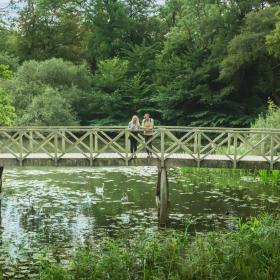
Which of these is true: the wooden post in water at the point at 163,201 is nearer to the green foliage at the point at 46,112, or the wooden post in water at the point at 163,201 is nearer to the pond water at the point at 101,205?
the pond water at the point at 101,205

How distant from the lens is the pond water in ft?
46.6

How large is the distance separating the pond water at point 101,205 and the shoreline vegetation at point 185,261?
5.26ft

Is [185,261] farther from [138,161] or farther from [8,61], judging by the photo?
[8,61]

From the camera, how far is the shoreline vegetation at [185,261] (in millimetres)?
10438

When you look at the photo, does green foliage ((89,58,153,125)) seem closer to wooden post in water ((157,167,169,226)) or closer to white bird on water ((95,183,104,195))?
white bird on water ((95,183,104,195))

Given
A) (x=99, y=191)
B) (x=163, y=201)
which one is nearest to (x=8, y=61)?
(x=99, y=191)

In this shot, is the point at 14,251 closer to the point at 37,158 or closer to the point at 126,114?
the point at 37,158

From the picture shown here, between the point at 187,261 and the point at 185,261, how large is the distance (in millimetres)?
40

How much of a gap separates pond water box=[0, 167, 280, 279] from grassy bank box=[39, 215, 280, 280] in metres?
1.65

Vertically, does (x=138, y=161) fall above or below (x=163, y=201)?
above

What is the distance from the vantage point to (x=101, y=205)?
1866 cm

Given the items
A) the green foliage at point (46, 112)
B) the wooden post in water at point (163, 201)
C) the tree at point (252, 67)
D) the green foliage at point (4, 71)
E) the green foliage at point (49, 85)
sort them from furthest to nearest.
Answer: the green foliage at point (49, 85) → the green foliage at point (46, 112) → the tree at point (252, 67) → the wooden post in water at point (163, 201) → the green foliage at point (4, 71)

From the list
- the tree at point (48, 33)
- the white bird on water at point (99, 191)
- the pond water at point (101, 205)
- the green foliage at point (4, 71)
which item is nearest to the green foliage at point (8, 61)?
the tree at point (48, 33)

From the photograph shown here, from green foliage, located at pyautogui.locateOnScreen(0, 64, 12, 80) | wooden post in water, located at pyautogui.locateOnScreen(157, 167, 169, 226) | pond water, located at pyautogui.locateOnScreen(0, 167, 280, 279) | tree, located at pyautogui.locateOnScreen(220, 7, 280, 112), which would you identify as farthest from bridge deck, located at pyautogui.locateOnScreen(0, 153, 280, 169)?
tree, located at pyautogui.locateOnScreen(220, 7, 280, 112)
